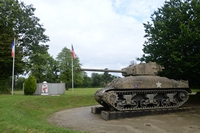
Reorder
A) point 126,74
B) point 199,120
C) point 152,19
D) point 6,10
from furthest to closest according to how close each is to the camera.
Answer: point 6,10 < point 152,19 < point 126,74 < point 199,120

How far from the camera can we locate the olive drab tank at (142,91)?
11.3 meters

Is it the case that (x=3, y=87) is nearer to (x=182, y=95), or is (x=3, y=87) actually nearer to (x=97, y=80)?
(x=182, y=95)

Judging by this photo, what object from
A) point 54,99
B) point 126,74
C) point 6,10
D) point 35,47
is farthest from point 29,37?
point 126,74

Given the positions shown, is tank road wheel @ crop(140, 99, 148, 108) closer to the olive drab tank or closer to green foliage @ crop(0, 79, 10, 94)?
the olive drab tank

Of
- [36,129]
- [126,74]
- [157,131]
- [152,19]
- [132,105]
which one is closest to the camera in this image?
[36,129]

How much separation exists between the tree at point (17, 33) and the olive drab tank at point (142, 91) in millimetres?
14494

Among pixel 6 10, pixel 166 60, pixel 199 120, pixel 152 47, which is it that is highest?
pixel 6 10

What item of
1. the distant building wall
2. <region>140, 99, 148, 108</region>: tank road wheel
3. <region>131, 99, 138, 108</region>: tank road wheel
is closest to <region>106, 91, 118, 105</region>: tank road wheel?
<region>131, 99, 138, 108</region>: tank road wheel

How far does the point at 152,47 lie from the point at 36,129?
13498 millimetres

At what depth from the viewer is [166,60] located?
53.8ft

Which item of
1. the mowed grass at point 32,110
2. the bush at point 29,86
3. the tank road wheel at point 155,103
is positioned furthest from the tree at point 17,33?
the tank road wheel at point 155,103

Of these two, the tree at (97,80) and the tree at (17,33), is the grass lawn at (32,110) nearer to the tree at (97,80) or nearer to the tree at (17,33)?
the tree at (17,33)

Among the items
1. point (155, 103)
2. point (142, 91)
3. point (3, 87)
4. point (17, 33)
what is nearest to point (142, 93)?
point (142, 91)

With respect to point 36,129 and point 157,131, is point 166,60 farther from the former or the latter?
point 36,129
